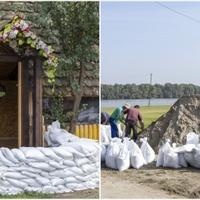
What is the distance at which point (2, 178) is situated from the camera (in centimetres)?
538

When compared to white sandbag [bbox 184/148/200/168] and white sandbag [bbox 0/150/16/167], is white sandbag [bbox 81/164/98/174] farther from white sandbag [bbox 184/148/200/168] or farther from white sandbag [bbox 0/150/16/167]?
white sandbag [bbox 184/148/200/168]

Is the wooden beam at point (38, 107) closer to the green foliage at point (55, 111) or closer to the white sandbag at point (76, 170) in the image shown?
the white sandbag at point (76, 170)

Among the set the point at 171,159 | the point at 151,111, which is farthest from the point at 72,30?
the point at 151,111

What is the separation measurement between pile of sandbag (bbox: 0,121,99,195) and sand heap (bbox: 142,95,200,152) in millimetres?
3264

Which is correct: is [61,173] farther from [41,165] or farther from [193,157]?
[193,157]

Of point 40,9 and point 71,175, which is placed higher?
point 40,9

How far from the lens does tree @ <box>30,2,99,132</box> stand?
7617mm

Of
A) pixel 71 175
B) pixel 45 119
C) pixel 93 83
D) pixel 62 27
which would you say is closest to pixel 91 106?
pixel 93 83

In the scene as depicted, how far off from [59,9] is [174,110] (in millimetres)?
3302

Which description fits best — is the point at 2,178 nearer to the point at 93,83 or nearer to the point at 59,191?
the point at 59,191

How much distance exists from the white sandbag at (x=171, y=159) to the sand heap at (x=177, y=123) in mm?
1598

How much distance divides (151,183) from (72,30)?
9.66 feet

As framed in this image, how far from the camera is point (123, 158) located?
7051 mm

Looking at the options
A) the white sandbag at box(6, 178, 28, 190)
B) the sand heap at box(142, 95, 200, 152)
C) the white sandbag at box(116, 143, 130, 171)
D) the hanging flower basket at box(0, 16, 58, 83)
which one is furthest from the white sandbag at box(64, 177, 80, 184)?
the sand heap at box(142, 95, 200, 152)
